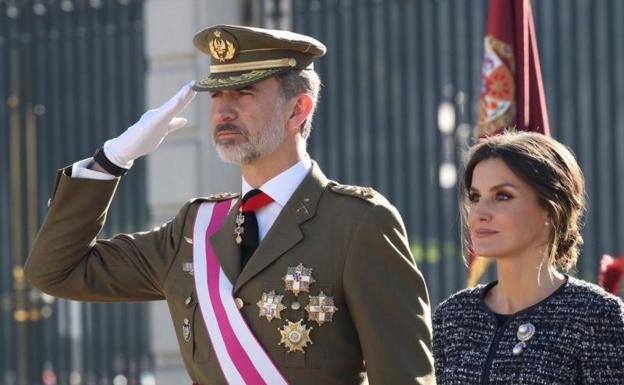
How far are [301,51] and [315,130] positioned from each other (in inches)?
158

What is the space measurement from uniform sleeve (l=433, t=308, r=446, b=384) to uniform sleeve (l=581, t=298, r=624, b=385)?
14.5 inches

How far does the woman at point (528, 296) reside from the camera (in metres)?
3.01

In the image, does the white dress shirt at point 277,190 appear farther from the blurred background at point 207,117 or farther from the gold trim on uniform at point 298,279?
the blurred background at point 207,117

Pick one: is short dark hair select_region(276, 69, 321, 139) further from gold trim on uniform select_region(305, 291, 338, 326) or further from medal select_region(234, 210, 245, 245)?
gold trim on uniform select_region(305, 291, 338, 326)

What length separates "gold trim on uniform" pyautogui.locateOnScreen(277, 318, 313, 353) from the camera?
3340 mm

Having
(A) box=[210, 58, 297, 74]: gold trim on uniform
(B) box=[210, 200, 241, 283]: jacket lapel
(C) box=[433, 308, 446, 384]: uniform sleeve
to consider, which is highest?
(A) box=[210, 58, 297, 74]: gold trim on uniform


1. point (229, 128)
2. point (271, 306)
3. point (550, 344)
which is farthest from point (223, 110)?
point (550, 344)

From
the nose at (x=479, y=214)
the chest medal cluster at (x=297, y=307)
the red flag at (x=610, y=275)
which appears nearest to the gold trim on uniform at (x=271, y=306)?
the chest medal cluster at (x=297, y=307)

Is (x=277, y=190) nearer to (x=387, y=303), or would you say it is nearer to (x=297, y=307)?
(x=297, y=307)

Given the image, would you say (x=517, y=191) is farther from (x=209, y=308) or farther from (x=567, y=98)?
(x=567, y=98)

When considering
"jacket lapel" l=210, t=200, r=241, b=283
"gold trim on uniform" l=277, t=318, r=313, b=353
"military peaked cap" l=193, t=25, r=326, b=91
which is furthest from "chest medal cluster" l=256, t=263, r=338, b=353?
"military peaked cap" l=193, t=25, r=326, b=91

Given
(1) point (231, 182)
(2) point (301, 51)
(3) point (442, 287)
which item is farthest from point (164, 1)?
(2) point (301, 51)

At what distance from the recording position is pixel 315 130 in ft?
24.8

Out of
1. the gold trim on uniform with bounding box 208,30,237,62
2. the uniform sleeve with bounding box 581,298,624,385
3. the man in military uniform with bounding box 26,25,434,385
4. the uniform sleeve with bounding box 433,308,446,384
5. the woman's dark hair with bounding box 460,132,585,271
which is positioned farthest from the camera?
the gold trim on uniform with bounding box 208,30,237,62
